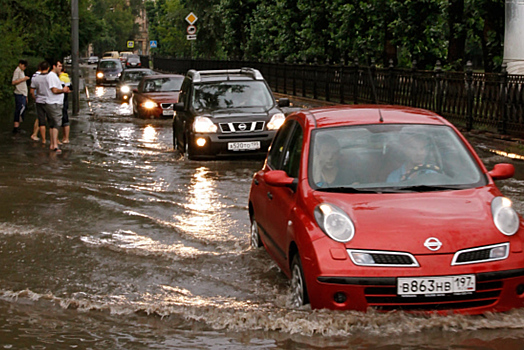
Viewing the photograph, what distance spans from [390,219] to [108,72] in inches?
2001

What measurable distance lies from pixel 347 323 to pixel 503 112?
14.2m

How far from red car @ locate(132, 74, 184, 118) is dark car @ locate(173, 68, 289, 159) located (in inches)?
379

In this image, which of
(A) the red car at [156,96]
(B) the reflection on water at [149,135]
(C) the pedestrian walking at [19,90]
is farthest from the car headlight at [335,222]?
(A) the red car at [156,96]

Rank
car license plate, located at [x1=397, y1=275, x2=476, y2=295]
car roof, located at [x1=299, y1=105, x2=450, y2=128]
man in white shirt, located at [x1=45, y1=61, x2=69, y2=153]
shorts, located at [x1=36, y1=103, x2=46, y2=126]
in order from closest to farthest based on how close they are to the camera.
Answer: car license plate, located at [x1=397, y1=275, x2=476, y2=295], car roof, located at [x1=299, y1=105, x2=450, y2=128], man in white shirt, located at [x1=45, y1=61, x2=69, y2=153], shorts, located at [x1=36, y1=103, x2=46, y2=126]

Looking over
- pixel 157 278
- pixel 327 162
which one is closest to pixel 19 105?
pixel 157 278

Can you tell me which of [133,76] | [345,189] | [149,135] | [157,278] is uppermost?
[345,189]

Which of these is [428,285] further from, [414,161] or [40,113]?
[40,113]

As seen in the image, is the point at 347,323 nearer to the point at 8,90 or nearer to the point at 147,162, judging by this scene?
the point at 147,162

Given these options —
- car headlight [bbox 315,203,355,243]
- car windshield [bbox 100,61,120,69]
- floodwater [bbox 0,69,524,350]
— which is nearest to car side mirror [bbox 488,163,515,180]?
floodwater [bbox 0,69,524,350]

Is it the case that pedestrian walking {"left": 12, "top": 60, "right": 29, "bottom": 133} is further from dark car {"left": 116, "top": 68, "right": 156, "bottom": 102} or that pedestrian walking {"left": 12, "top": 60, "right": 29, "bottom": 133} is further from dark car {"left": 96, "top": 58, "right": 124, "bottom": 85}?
dark car {"left": 96, "top": 58, "right": 124, "bottom": 85}

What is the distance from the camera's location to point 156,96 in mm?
27922

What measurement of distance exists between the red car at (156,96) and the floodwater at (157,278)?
1233 centimetres

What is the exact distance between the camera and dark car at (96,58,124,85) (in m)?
54.9

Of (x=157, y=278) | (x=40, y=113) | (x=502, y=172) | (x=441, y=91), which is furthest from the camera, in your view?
(x=441, y=91)
